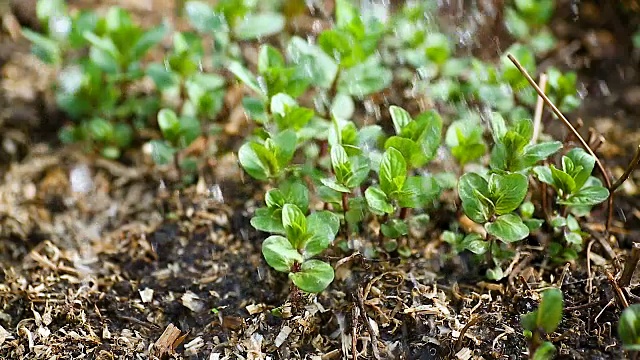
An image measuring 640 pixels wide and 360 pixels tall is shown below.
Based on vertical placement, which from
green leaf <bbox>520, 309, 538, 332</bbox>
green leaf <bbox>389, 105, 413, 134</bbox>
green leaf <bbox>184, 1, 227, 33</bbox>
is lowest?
green leaf <bbox>520, 309, 538, 332</bbox>

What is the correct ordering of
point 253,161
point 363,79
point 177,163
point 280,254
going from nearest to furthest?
1. point 280,254
2. point 253,161
3. point 363,79
4. point 177,163

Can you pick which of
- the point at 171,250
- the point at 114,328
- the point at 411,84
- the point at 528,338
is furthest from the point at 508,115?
the point at 114,328

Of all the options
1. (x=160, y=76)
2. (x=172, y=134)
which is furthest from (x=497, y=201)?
Answer: (x=160, y=76)

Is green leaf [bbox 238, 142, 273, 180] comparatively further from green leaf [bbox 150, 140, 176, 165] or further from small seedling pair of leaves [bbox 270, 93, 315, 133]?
green leaf [bbox 150, 140, 176, 165]

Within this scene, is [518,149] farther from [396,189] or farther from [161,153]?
[161,153]

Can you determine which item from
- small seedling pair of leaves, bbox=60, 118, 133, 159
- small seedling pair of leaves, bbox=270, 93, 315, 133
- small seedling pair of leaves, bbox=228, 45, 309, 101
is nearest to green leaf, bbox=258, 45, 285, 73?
small seedling pair of leaves, bbox=228, 45, 309, 101

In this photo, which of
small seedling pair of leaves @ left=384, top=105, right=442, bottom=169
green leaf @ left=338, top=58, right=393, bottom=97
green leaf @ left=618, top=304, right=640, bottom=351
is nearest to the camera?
green leaf @ left=618, top=304, right=640, bottom=351

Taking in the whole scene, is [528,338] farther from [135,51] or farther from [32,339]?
[135,51]

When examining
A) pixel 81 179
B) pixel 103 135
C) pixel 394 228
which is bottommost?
A: pixel 81 179
